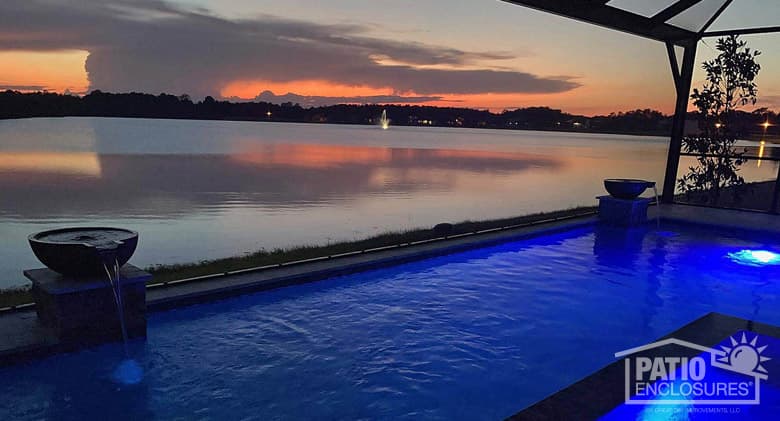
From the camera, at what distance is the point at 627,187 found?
8117 millimetres

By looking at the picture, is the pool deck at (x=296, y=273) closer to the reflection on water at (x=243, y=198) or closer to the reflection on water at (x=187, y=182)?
the reflection on water at (x=243, y=198)

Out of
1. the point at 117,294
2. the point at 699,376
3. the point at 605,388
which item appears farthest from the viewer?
the point at 117,294

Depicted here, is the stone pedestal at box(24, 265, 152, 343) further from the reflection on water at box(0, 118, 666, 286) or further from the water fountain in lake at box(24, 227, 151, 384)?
the reflection on water at box(0, 118, 666, 286)

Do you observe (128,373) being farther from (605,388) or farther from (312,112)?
(312,112)

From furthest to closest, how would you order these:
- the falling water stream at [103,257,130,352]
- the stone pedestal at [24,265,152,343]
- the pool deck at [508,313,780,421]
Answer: the falling water stream at [103,257,130,352] → the stone pedestal at [24,265,152,343] → the pool deck at [508,313,780,421]

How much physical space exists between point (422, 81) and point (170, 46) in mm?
19185

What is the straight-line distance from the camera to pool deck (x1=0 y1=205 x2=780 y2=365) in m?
3.14

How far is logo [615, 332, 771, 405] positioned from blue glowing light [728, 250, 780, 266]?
3.74m

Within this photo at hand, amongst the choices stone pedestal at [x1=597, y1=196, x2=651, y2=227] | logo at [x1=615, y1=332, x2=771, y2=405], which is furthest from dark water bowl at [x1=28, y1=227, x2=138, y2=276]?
stone pedestal at [x1=597, y1=196, x2=651, y2=227]

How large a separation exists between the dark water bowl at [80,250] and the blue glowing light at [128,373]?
59 cm

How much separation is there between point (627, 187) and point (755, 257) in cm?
201

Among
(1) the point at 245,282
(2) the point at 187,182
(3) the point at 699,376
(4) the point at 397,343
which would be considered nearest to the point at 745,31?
(3) the point at 699,376

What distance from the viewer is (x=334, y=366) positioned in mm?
3213

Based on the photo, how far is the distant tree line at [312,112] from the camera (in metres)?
25.1
